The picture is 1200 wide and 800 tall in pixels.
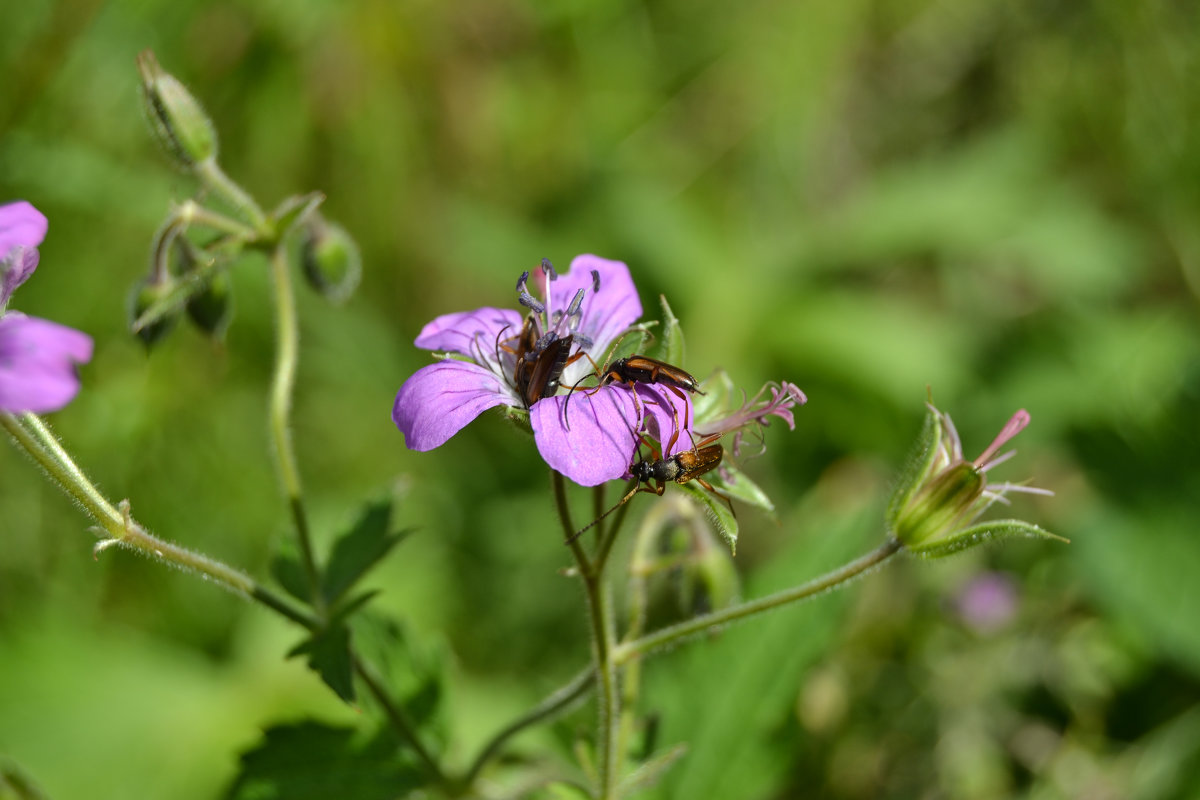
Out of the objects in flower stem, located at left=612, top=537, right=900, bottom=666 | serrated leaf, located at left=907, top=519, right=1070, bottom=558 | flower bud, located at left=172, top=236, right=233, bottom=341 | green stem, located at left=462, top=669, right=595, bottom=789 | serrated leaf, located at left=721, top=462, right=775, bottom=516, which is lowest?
serrated leaf, located at left=907, top=519, right=1070, bottom=558

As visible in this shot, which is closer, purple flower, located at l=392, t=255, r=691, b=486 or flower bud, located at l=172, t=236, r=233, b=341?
purple flower, located at l=392, t=255, r=691, b=486

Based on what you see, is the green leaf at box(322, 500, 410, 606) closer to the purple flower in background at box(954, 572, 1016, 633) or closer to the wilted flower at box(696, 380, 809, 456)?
the wilted flower at box(696, 380, 809, 456)

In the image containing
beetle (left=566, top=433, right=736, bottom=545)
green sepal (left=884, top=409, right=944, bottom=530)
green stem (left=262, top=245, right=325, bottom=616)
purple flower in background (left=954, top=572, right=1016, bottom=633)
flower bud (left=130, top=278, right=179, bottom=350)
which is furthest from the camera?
purple flower in background (left=954, top=572, right=1016, bottom=633)

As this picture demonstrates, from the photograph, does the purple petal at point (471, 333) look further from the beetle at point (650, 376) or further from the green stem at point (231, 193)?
the green stem at point (231, 193)

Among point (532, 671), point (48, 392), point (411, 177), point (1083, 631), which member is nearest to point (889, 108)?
point (411, 177)

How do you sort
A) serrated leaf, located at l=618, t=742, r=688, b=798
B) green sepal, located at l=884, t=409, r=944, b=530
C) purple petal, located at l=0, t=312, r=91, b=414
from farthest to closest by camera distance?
serrated leaf, located at l=618, t=742, r=688, b=798 → green sepal, located at l=884, t=409, r=944, b=530 → purple petal, located at l=0, t=312, r=91, b=414

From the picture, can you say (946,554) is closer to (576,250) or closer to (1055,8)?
(576,250)

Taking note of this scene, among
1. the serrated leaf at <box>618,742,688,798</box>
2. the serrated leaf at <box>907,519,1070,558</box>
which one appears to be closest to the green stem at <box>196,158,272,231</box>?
the serrated leaf at <box>618,742,688,798</box>
